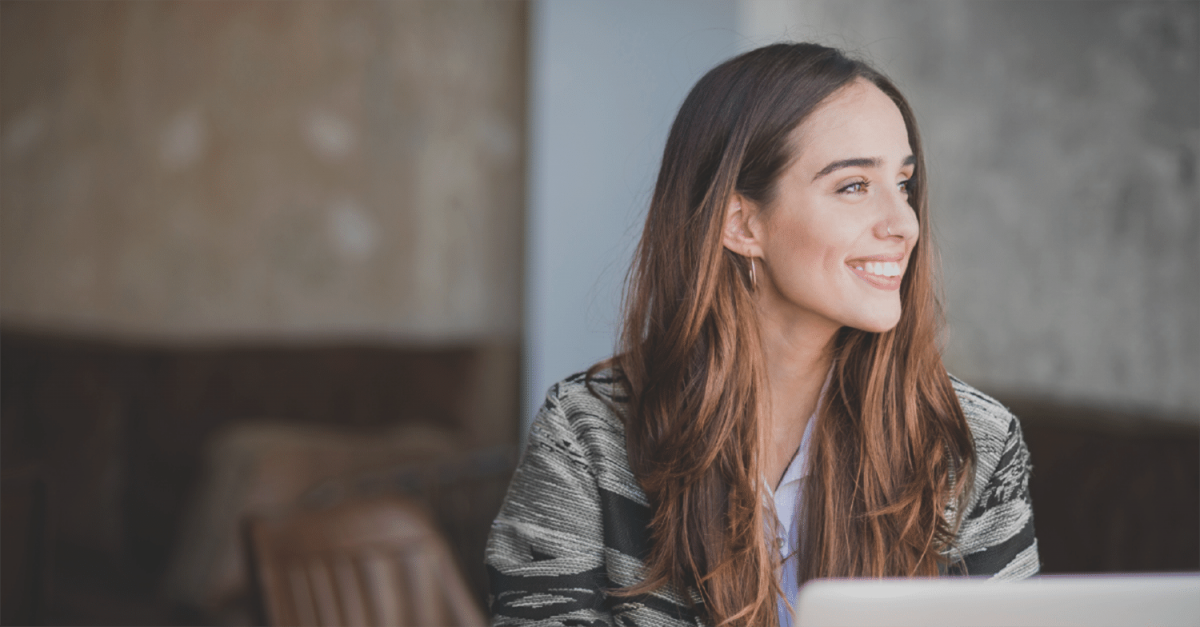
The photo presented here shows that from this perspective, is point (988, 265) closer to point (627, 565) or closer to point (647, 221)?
point (647, 221)

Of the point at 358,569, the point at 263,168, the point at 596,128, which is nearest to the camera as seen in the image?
the point at 358,569

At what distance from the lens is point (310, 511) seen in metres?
1.60

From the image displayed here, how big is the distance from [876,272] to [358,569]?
98 cm

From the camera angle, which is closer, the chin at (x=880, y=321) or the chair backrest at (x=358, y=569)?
the chin at (x=880, y=321)

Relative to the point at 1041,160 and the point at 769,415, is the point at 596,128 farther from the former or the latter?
the point at 769,415

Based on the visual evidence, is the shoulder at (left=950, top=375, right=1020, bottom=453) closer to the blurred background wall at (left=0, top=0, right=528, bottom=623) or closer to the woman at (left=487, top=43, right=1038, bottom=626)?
the woman at (left=487, top=43, right=1038, bottom=626)

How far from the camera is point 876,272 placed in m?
1.17

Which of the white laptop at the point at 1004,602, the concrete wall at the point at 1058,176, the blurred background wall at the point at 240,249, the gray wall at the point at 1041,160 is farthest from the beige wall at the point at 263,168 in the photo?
the white laptop at the point at 1004,602

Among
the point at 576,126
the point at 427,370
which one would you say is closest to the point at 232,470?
the point at 427,370

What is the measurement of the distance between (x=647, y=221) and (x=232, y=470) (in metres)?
2.27

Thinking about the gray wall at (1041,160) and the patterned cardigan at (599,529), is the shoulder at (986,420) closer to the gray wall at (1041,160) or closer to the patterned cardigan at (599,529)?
the patterned cardigan at (599,529)

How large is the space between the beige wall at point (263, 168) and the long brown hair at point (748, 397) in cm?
284

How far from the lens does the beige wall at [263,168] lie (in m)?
3.65

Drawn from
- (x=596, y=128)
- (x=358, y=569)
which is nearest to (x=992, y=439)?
(x=358, y=569)
